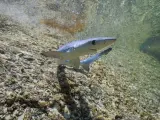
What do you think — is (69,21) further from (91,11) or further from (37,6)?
(91,11)

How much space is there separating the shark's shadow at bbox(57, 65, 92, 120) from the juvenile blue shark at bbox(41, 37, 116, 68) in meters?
0.52

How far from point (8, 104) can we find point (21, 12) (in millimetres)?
7683

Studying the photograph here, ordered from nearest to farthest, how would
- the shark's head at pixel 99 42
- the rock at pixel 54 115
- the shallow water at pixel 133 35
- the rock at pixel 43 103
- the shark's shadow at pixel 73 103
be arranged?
the shark's head at pixel 99 42
the rock at pixel 54 115
the rock at pixel 43 103
the shark's shadow at pixel 73 103
the shallow water at pixel 133 35

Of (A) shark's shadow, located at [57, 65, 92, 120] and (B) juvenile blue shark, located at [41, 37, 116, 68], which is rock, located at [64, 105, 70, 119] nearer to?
(A) shark's shadow, located at [57, 65, 92, 120]

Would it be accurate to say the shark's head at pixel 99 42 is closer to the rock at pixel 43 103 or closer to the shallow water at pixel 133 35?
the rock at pixel 43 103

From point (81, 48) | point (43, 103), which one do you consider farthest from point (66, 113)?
point (81, 48)

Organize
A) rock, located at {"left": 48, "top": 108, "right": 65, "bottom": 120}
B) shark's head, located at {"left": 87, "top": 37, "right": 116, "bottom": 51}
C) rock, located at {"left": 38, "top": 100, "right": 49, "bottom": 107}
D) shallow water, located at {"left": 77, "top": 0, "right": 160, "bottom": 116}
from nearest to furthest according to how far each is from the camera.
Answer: shark's head, located at {"left": 87, "top": 37, "right": 116, "bottom": 51} → rock, located at {"left": 48, "top": 108, "right": 65, "bottom": 120} → rock, located at {"left": 38, "top": 100, "right": 49, "bottom": 107} → shallow water, located at {"left": 77, "top": 0, "right": 160, "bottom": 116}

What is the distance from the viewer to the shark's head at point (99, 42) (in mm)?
3190

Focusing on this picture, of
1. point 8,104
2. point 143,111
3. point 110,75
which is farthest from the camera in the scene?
point 110,75

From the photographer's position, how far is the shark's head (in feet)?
10.5

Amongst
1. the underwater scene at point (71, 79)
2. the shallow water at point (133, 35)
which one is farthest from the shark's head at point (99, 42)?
the shallow water at point (133, 35)

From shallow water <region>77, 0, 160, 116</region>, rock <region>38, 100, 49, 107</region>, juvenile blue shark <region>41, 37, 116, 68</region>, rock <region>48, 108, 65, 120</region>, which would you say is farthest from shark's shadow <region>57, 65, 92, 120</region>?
shallow water <region>77, 0, 160, 116</region>

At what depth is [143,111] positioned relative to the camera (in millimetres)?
4949

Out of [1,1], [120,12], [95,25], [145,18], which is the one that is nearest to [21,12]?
[1,1]
